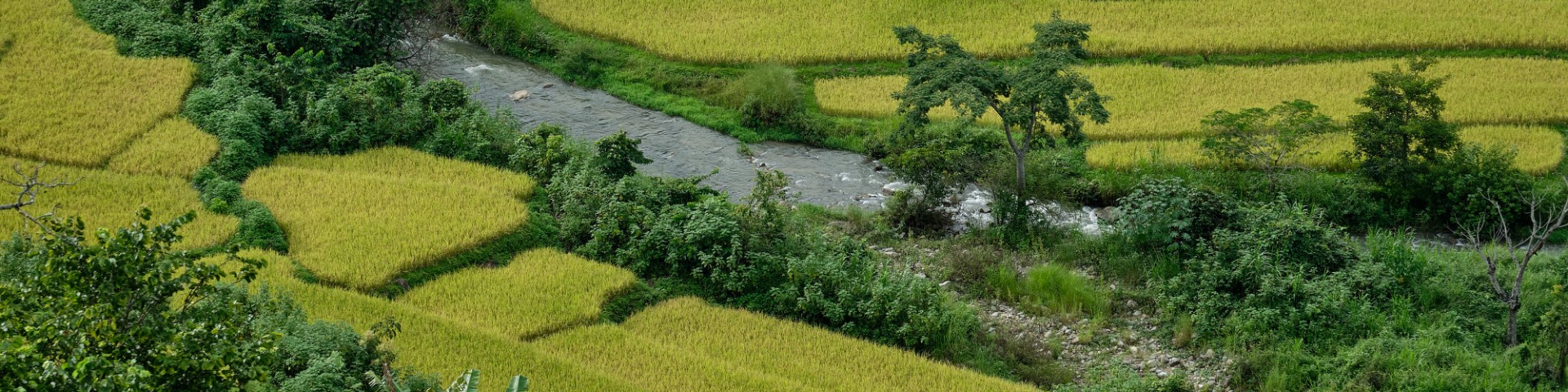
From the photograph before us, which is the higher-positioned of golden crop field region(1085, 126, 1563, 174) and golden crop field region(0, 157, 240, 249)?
golden crop field region(1085, 126, 1563, 174)

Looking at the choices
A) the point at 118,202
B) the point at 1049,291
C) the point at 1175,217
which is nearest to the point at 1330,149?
the point at 1175,217

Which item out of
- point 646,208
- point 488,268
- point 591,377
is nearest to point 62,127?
point 488,268

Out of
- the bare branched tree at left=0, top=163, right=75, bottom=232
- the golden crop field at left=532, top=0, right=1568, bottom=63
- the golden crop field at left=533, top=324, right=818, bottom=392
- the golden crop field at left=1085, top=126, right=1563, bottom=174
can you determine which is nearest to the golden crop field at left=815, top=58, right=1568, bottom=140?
the golden crop field at left=1085, top=126, right=1563, bottom=174

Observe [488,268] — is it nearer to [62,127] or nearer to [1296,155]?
[62,127]

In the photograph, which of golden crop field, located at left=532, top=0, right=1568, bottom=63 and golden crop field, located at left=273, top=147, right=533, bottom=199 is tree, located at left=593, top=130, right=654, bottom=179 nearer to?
golden crop field, located at left=273, top=147, right=533, bottom=199

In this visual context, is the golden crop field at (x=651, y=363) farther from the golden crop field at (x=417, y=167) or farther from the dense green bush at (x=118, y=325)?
the golden crop field at (x=417, y=167)

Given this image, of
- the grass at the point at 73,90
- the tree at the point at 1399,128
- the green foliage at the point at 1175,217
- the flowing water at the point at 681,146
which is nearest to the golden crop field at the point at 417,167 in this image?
the grass at the point at 73,90
